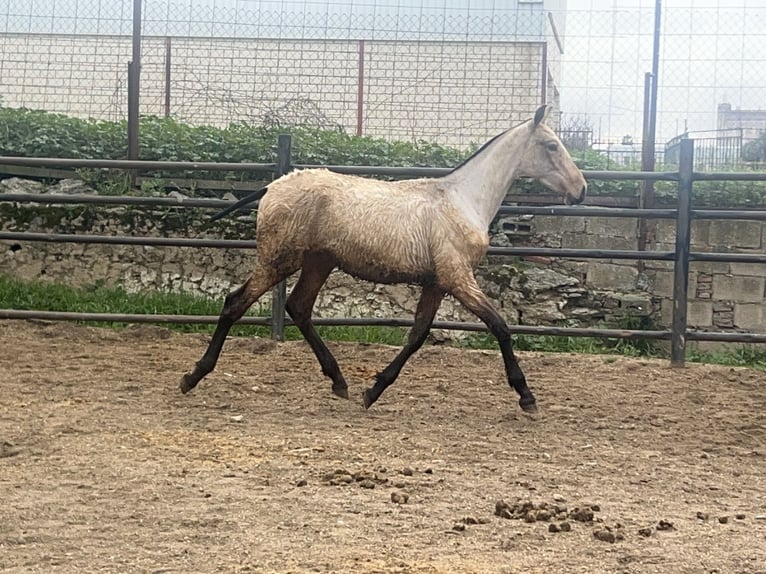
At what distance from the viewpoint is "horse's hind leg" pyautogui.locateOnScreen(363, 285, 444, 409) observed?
523 cm

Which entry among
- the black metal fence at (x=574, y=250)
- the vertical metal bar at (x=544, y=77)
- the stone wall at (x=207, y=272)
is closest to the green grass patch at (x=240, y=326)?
the stone wall at (x=207, y=272)

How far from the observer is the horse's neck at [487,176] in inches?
214

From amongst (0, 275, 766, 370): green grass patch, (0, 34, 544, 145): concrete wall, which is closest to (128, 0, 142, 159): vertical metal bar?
(0, 275, 766, 370): green grass patch

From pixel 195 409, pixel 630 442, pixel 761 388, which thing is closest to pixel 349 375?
pixel 195 409

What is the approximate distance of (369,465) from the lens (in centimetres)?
401

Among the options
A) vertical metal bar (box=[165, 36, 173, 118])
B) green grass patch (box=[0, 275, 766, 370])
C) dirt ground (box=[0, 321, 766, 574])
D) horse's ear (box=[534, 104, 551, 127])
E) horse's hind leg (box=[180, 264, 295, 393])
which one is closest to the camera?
dirt ground (box=[0, 321, 766, 574])

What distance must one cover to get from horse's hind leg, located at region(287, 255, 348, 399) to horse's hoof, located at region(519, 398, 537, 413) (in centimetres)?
102

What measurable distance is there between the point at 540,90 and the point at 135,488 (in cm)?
659

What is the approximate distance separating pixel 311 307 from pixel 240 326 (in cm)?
192

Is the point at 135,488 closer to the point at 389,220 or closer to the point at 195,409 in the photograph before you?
the point at 195,409

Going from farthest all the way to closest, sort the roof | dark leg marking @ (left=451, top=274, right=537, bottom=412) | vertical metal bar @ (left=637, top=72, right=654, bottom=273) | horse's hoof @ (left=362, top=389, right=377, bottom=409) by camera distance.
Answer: the roof, vertical metal bar @ (left=637, top=72, right=654, bottom=273), horse's hoof @ (left=362, top=389, right=377, bottom=409), dark leg marking @ (left=451, top=274, right=537, bottom=412)

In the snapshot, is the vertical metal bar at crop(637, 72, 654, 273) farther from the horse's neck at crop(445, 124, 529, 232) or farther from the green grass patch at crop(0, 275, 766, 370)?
the horse's neck at crop(445, 124, 529, 232)

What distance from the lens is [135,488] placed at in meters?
3.54

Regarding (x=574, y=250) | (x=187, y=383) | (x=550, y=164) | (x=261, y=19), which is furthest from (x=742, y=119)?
(x=187, y=383)
